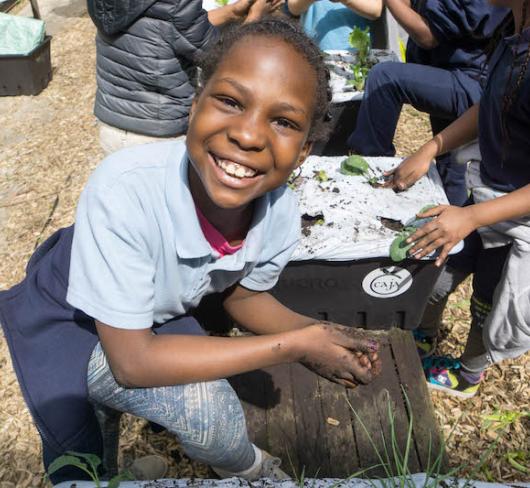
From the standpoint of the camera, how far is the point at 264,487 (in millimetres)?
1145

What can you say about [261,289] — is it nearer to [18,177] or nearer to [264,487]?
[264,487]

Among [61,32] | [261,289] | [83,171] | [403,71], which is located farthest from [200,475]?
[61,32]

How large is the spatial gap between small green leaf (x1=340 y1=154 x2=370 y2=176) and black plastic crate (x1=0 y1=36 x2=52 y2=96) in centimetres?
299

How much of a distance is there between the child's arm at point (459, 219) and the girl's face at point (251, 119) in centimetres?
82

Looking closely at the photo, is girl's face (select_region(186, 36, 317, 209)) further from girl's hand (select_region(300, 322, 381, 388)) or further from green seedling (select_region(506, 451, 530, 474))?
green seedling (select_region(506, 451, 530, 474))

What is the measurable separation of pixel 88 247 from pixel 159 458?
111 cm

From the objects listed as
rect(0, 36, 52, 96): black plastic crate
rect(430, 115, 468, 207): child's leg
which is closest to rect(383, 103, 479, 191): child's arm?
rect(430, 115, 468, 207): child's leg

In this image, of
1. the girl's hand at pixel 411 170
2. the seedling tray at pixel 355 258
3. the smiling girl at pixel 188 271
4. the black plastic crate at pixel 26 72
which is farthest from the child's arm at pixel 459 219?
the black plastic crate at pixel 26 72

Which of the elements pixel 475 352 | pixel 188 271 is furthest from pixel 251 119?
pixel 475 352

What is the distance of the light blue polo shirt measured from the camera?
110 centimetres

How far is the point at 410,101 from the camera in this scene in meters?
2.60

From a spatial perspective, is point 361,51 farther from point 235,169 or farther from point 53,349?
point 53,349

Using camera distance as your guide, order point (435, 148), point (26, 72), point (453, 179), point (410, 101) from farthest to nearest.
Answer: point (26, 72) → point (453, 179) → point (410, 101) → point (435, 148)

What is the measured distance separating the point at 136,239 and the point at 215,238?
22cm
